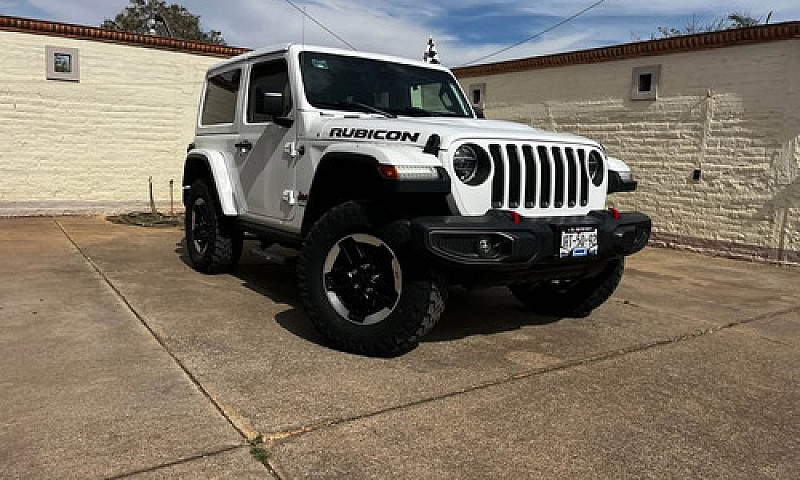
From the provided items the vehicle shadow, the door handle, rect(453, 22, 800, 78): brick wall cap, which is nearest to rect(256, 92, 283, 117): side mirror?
the door handle

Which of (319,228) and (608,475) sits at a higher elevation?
(319,228)

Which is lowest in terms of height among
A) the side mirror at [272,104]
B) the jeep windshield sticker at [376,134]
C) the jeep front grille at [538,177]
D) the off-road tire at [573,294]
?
the off-road tire at [573,294]

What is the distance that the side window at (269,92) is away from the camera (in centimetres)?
415

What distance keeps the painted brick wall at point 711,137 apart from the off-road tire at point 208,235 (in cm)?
651

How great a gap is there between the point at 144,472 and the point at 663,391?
2.50 meters

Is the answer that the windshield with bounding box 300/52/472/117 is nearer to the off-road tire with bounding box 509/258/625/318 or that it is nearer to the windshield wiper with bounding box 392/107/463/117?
the windshield wiper with bounding box 392/107/463/117

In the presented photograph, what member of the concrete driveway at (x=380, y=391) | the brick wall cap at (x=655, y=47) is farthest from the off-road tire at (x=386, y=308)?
the brick wall cap at (x=655, y=47)

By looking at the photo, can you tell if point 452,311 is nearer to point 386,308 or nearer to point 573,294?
point 573,294

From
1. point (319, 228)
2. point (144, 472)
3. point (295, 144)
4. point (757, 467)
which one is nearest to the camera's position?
point (144, 472)

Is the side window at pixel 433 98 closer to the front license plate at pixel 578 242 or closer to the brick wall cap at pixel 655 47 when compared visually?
the front license plate at pixel 578 242

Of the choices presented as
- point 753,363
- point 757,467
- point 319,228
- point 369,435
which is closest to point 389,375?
point 369,435

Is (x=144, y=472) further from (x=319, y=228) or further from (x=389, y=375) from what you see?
(x=319, y=228)

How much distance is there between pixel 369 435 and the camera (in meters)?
2.55

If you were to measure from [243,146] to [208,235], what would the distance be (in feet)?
3.35
